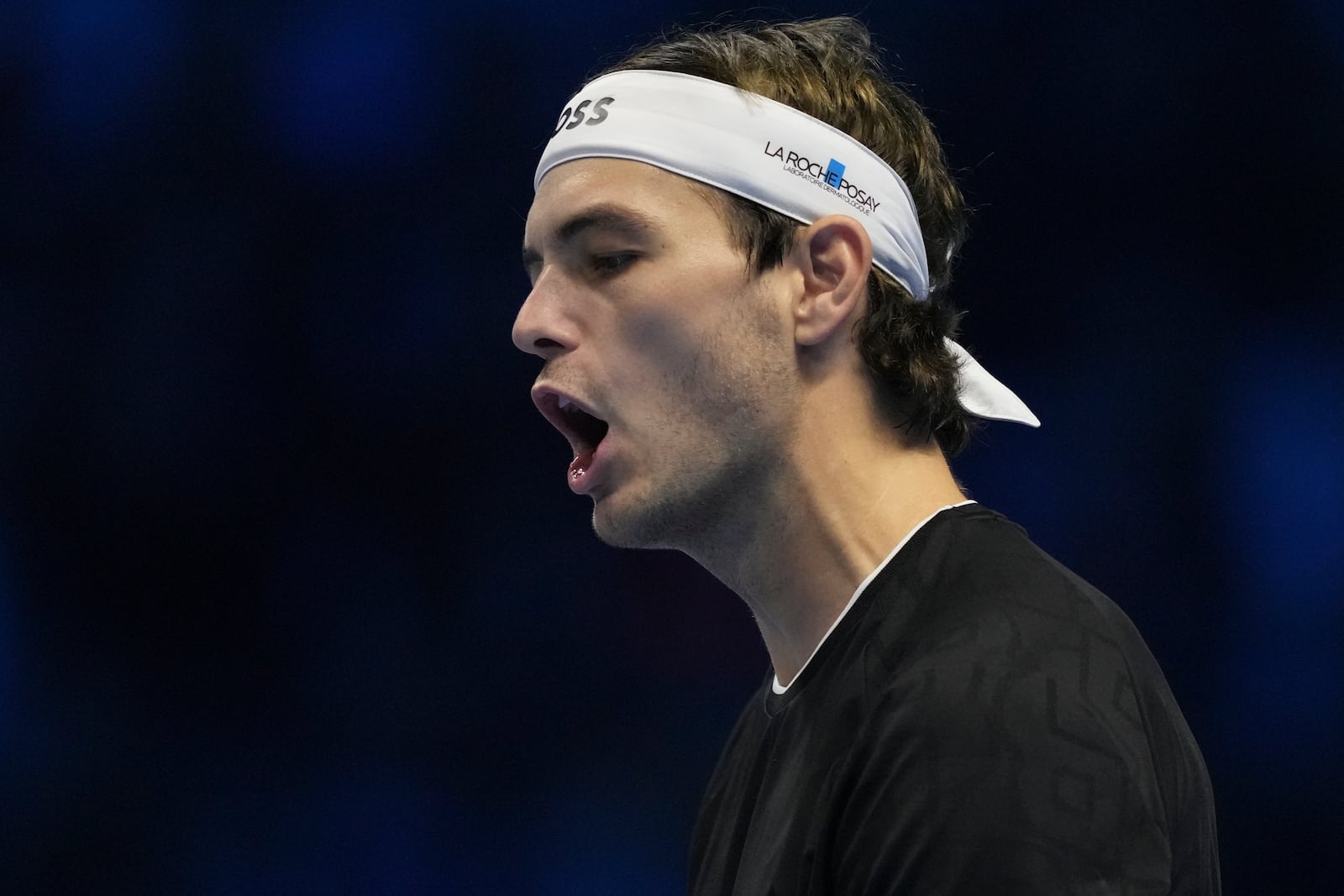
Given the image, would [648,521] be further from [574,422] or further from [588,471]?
[574,422]

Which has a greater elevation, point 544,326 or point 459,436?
point 544,326

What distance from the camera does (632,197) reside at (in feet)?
5.64

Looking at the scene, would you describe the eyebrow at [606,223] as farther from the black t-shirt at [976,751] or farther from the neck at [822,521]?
the black t-shirt at [976,751]

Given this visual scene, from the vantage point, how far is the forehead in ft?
5.60

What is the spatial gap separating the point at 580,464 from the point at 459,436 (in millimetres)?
1838

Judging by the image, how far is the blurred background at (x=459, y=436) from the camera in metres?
3.15

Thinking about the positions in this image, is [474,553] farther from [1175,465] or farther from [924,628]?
[924,628]

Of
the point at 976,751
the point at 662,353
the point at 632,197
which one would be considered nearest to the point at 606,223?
the point at 632,197

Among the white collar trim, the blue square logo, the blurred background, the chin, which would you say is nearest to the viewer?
the white collar trim

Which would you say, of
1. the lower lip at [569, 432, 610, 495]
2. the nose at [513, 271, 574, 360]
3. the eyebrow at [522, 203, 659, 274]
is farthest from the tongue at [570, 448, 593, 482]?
the eyebrow at [522, 203, 659, 274]

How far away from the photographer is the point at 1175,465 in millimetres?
3162

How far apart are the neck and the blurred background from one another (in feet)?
5.47

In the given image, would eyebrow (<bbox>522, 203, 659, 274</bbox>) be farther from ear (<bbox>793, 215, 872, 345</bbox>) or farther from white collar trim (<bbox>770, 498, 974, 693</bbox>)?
white collar trim (<bbox>770, 498, 974, 693</bbox>)

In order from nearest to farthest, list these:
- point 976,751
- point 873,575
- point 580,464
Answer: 1. point 976,751
2. point 873,575
3. point 580,464
